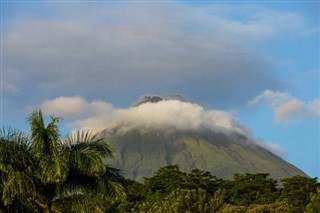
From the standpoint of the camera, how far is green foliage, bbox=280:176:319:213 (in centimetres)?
7621

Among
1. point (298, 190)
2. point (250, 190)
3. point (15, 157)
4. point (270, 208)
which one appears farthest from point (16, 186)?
point (250, 190)

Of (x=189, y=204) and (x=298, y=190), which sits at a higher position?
(x=298, y=190)

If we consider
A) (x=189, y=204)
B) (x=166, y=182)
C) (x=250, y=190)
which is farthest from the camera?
(x=166, y=182)

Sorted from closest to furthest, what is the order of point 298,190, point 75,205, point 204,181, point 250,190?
1. point 75,205
2. point 298,190
3. point 250,190
4. point 204,181

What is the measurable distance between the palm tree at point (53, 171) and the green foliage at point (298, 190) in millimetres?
56047

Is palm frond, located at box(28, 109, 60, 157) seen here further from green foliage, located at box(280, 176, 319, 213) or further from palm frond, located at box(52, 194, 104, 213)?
green foliage, located at box(280, 176, 319, 213)

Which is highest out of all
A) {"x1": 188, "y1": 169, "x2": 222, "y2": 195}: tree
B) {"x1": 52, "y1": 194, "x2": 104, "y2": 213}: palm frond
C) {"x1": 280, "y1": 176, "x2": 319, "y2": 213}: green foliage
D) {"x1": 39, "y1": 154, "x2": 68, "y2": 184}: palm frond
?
{"x1": 188, "y1": 169, "x2": 222, "y2": 195}: tree

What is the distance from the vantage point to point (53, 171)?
826 inches

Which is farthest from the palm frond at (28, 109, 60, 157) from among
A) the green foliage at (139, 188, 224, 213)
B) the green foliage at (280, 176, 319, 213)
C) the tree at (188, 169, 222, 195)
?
the tree at (188, 169, 222, 195)

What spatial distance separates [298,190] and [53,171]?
64.0 m

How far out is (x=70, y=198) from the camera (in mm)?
22531

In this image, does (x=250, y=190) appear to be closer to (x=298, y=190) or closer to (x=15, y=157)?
(x=298, y=190)

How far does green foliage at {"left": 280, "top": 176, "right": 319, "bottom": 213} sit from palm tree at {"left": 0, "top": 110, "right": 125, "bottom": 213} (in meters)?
56.0

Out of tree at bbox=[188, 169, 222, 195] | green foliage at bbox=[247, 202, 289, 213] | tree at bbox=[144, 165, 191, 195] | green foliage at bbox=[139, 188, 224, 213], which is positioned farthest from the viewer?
tree at bbox=[188, 169, 222, 195]
